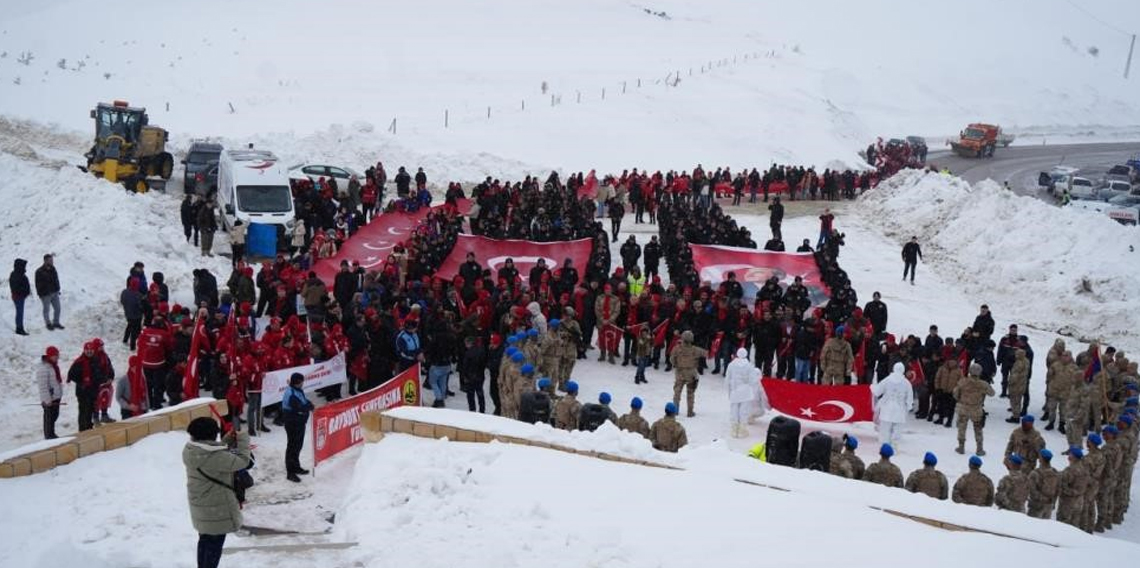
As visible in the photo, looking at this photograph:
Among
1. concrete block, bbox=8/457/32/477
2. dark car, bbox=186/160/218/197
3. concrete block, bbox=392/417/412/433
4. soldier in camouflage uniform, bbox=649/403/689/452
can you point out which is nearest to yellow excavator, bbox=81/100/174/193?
dark car, bbox=186/160/218/197

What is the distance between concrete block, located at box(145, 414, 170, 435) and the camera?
10664mm

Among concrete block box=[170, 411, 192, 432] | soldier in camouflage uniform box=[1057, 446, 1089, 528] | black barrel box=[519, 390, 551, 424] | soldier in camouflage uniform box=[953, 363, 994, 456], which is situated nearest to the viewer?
concrete block box=[170, 411, 192, 432]

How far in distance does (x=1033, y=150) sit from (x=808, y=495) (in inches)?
2263

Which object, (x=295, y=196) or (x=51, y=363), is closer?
(x=51, y=363)

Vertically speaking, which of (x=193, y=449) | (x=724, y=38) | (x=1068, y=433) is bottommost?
(x=1068, y=433)

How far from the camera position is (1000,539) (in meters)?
8.91

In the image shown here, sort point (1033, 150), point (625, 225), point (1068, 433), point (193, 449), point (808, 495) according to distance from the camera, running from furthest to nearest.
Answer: point (1033, 150) → point (625, 225) → point (1068, 433) → point (808, 495) → point (193, 449)

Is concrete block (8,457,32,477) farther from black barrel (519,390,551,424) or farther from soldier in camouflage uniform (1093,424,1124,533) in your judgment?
soldier in camouflage uniform (1093,424,1124,533)

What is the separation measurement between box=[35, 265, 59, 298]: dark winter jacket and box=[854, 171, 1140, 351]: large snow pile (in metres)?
18.9

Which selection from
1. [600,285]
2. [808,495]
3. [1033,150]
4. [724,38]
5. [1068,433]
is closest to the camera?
[808,495]

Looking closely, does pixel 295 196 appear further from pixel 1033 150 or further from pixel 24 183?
pixel 1033 150

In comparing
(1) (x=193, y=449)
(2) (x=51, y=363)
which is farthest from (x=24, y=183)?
(1) (x=193, y=449)

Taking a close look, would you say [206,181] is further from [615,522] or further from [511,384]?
[615,522]

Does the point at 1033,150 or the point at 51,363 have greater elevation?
the point at 1033,150
